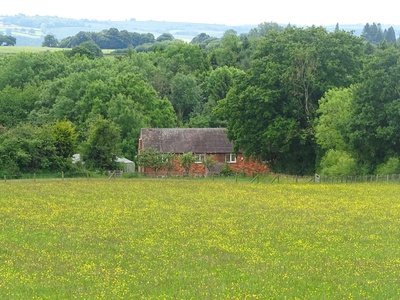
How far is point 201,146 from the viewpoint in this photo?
82.4 metres

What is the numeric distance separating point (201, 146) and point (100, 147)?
46.2ft

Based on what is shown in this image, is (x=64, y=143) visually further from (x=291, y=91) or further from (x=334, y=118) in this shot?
(x=334, y=118)

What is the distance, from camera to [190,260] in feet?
95.1

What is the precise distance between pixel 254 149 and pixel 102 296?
5237cm

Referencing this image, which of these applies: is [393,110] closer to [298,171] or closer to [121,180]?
[298,171]

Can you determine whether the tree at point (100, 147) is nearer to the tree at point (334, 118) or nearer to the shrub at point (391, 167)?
the tree at point (334, 118)

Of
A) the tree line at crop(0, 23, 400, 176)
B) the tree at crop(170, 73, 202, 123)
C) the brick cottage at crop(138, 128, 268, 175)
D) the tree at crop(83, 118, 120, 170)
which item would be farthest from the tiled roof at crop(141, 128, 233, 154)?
the tree at crop(170, 73, 202, 123)

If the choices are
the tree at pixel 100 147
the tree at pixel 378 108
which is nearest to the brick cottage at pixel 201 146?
the tree at pixel 100 147

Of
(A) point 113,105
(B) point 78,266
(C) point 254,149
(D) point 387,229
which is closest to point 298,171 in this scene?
(C) point 254,149

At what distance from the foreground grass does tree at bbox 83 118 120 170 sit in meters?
18.2

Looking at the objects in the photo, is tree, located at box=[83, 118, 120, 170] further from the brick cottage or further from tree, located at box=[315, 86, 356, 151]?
tree, located at box=[315, 86, 356, 151]

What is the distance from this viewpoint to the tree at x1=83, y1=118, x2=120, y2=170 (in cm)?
7244

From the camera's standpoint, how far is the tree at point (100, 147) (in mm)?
72438

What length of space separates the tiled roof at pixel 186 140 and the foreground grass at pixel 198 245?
89.1 ft
